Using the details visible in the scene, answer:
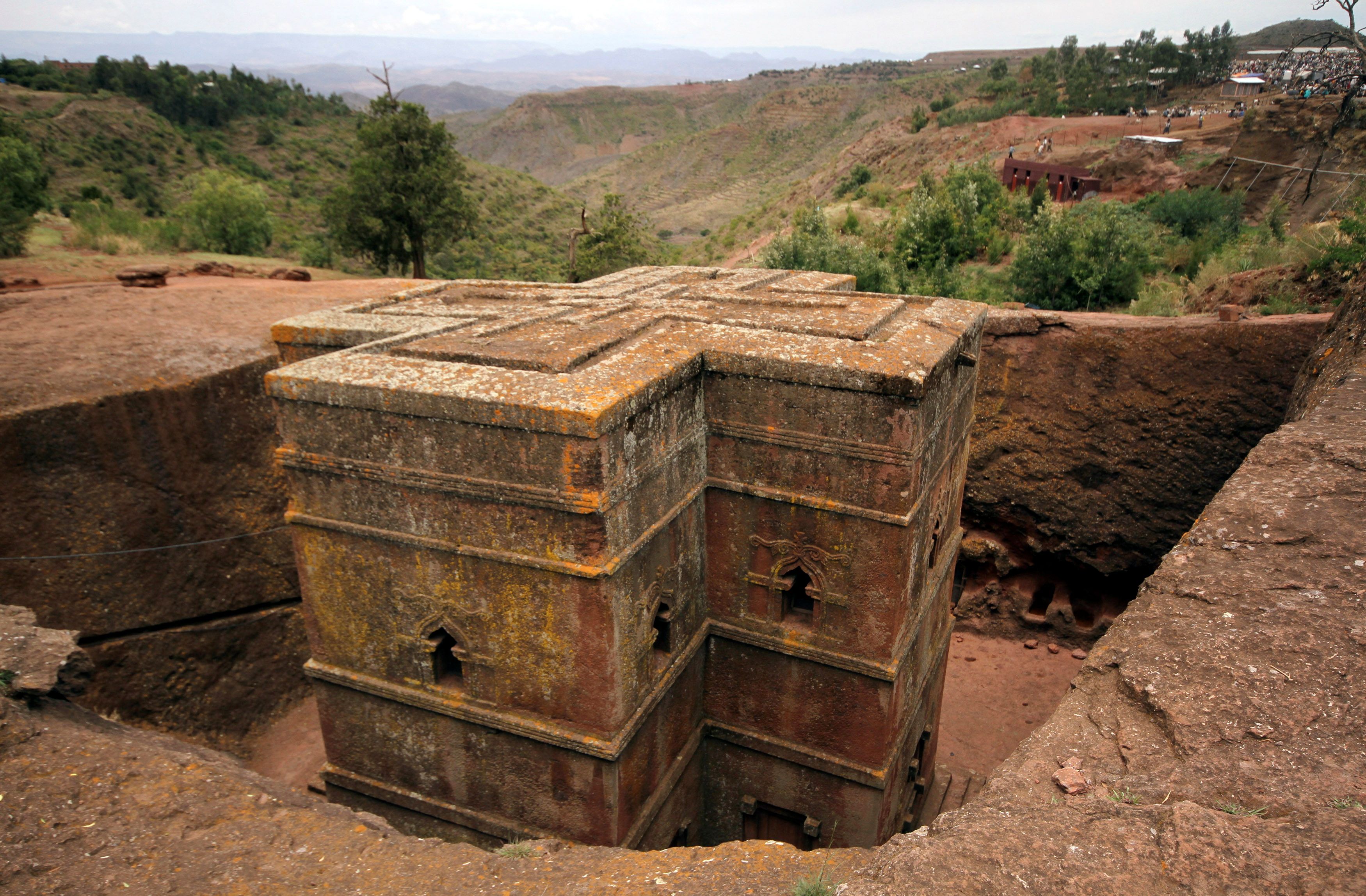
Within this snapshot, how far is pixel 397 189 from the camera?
21984 millimetres

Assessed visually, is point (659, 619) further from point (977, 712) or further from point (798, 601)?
point (977, 712)

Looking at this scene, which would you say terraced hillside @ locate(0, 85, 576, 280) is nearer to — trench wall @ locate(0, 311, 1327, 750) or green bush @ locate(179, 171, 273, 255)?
green bush @ locate(179, 171, 273, 255)

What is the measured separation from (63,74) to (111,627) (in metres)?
49.0

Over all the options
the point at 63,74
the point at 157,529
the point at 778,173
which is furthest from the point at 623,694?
the point at 778,173

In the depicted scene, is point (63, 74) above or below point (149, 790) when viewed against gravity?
above

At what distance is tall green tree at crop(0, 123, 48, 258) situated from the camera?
16.3 meters

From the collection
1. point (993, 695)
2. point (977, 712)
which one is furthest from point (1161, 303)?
point (977, 712)

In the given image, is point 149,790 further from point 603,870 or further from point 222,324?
point 222,324

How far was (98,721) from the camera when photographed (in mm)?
5680

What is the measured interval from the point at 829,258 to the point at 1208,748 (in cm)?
1641

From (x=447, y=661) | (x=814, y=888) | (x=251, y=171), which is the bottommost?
(x=447, y=661)

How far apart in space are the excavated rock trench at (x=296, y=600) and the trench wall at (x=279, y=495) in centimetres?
3

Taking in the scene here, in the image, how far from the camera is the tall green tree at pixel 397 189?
21812 mm

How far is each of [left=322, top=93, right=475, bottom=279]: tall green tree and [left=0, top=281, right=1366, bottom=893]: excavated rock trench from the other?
8507 mm
